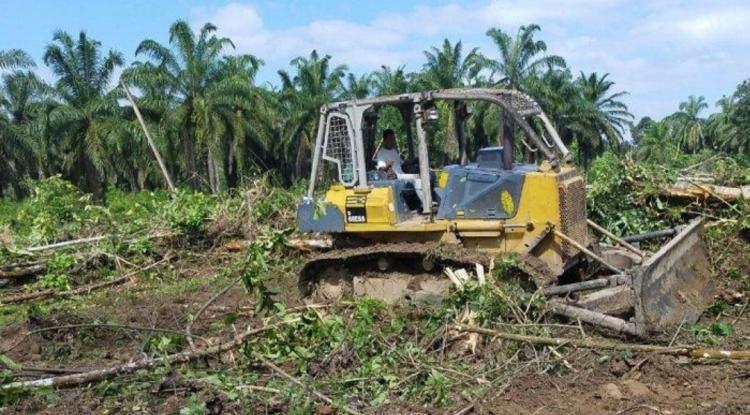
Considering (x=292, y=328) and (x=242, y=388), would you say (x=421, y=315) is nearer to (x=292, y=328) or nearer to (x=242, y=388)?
(x=292, y=328)

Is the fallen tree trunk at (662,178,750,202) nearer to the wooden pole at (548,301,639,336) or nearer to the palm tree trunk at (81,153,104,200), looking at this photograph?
the wooden pole at (548,301,639,336)

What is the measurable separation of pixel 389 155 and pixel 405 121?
439mm

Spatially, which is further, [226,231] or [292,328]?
[226,231]

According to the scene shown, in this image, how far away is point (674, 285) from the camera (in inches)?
343

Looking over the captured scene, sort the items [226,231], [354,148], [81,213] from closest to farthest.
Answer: [354,148] → [226,231] → [81,213]

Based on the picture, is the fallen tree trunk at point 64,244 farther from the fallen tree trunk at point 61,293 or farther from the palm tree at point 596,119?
the palm tree at point 596,119

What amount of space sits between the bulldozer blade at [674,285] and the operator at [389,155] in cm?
305

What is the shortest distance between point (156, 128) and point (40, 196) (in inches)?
993

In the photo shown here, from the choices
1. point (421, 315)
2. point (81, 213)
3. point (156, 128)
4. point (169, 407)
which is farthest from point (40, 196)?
point (156, 128)

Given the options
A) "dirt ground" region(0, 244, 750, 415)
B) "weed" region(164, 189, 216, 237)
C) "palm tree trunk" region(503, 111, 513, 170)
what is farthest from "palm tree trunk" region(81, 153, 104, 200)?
"palm tree trunk" region(503, 111, 513, 170)

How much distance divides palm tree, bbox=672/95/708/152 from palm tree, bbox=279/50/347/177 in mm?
37462

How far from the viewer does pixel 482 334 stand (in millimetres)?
7363

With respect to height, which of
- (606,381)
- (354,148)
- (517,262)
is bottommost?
(606,381)

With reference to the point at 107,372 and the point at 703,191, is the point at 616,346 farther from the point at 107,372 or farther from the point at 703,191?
the point at 703,191
